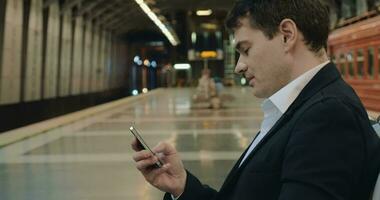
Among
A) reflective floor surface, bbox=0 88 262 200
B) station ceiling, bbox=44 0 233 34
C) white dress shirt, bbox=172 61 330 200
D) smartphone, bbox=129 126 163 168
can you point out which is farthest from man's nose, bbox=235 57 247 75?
station ceiling, bbox=44 0 233 34

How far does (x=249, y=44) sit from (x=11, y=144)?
11081 millimetres

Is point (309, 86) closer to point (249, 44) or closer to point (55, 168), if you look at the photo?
point (249, 44)

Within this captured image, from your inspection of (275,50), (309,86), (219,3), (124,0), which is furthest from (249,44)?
(219,3)

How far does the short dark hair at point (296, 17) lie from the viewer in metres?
1.66

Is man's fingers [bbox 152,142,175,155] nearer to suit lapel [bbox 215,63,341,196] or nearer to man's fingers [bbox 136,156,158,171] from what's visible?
man's fingers [bbox 136,156,158,171]

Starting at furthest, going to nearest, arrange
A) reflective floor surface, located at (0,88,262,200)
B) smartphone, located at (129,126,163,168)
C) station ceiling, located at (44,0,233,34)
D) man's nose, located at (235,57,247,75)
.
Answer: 1. station ceiling, located at (44,0,233,34)
2. reflective floor surface, located at (0,88,262,200)
3. smartphone, located at (129,126,163,168)
4. man's nose, located at (235,57,247,75)

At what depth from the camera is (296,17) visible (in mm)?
1659

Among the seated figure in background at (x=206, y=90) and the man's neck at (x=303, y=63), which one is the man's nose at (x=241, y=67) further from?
the seated figure in background at (x=206, y=90)

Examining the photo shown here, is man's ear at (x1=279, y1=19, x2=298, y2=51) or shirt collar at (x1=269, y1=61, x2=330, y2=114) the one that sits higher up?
man's ear at (x1=279, y1=19, x2=298, y2=51)

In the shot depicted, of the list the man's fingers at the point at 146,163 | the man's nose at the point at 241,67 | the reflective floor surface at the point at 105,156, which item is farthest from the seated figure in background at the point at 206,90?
the man's nose at the point at 241,67

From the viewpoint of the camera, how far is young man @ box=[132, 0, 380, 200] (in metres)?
1.46

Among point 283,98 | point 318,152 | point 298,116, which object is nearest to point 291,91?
point 283,98

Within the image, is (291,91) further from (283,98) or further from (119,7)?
(119,7)

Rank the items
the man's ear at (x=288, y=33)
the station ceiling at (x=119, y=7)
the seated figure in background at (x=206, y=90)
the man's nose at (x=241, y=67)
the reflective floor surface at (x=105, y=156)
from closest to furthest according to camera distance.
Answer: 1. the man's ear at (x=288, y=33)
2. the man's nose at (x=241, y=67)
3. the reflective floor surface at (x=105, y=156)
4. the seated figure in background at (x=206, y=90)
5. the station ceiling at (x=119, y=7)
